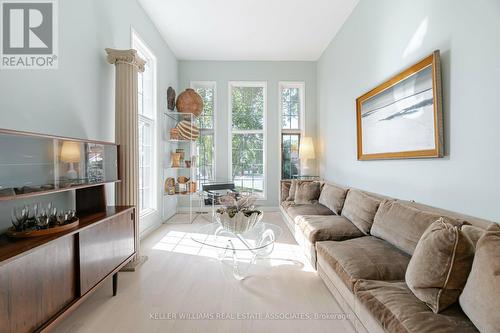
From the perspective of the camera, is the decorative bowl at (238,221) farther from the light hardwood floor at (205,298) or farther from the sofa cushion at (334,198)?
the sofa cushion at (334,198)

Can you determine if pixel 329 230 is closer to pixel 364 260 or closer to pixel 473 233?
pixel 364 260


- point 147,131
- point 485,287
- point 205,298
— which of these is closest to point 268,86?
point 147,131

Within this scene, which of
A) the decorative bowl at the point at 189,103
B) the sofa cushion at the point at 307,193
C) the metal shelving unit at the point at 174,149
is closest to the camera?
the sofa cushion at the point at 307,193

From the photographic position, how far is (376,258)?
71.8 inches

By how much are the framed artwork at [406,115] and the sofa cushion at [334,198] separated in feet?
1.75

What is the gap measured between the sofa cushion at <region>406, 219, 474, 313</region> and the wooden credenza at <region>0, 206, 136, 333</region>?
202 centimetres

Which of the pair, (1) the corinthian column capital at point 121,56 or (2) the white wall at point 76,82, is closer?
(2) the white wall at point 76,82

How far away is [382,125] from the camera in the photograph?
9.45ft

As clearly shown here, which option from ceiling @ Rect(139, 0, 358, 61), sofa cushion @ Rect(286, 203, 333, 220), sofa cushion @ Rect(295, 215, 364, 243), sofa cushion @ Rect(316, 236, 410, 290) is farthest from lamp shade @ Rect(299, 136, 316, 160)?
sofa cushion @ Rect(316, 236, 410, 290)

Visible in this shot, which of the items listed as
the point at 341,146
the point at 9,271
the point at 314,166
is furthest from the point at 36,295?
the point at 314,166

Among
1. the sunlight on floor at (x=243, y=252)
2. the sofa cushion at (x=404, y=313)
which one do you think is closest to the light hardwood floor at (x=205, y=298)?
the sunlight on floor at (x=243, y=252)

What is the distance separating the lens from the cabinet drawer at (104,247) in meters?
1.74

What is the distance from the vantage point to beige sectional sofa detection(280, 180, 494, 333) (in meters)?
1.22

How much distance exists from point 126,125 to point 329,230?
2367mm
